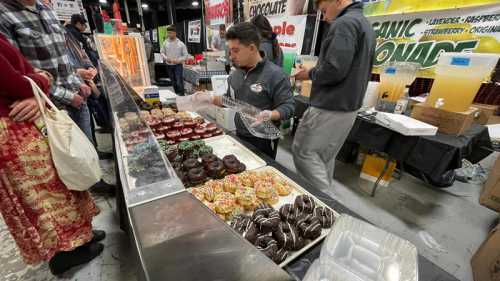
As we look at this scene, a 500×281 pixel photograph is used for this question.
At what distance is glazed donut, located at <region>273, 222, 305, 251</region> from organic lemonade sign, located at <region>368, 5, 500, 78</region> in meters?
3.00

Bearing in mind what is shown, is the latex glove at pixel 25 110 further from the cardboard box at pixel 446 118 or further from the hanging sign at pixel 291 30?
the hanging sign at pixel 291 30

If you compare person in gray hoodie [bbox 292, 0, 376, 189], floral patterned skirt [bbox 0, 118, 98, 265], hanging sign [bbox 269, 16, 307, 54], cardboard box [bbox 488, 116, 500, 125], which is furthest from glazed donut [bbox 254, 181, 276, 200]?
hanging sign [bbox 269, 16, 307, 54]

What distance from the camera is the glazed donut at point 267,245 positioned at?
798 millimetres

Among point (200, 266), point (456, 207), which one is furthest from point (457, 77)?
point (200, 266)

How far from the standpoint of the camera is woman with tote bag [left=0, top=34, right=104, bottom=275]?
3.14 feet

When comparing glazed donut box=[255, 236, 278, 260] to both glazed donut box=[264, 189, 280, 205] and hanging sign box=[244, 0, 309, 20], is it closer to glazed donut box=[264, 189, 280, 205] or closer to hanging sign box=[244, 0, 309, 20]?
glazed donut box=[264, 189, 280, 205]

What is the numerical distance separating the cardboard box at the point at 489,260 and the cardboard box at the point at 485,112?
1.83 meters

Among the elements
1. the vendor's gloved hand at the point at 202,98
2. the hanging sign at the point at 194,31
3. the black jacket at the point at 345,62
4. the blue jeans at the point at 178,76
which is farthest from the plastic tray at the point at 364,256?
the hanging sign at the point at 194,31

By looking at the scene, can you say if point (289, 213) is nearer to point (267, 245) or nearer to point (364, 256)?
point (267, 245)

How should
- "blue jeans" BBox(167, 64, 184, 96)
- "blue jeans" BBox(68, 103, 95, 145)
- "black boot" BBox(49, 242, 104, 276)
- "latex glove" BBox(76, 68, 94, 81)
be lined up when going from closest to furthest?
"black boot" BBox(49, 242, 104, 276)
"blue jeans" BBox(68, 103, 95, 145)
"latex glove" BBox(76, 68, 94, 81)
"blue jeans" BBox(167, 64, 184, 96)

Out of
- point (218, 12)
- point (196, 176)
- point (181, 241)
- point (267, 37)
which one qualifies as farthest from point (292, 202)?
point (218, 12)

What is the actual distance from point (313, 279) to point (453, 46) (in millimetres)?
3250

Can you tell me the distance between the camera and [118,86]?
182 cm

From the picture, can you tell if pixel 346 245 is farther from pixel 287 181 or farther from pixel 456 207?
pixel 456 207
